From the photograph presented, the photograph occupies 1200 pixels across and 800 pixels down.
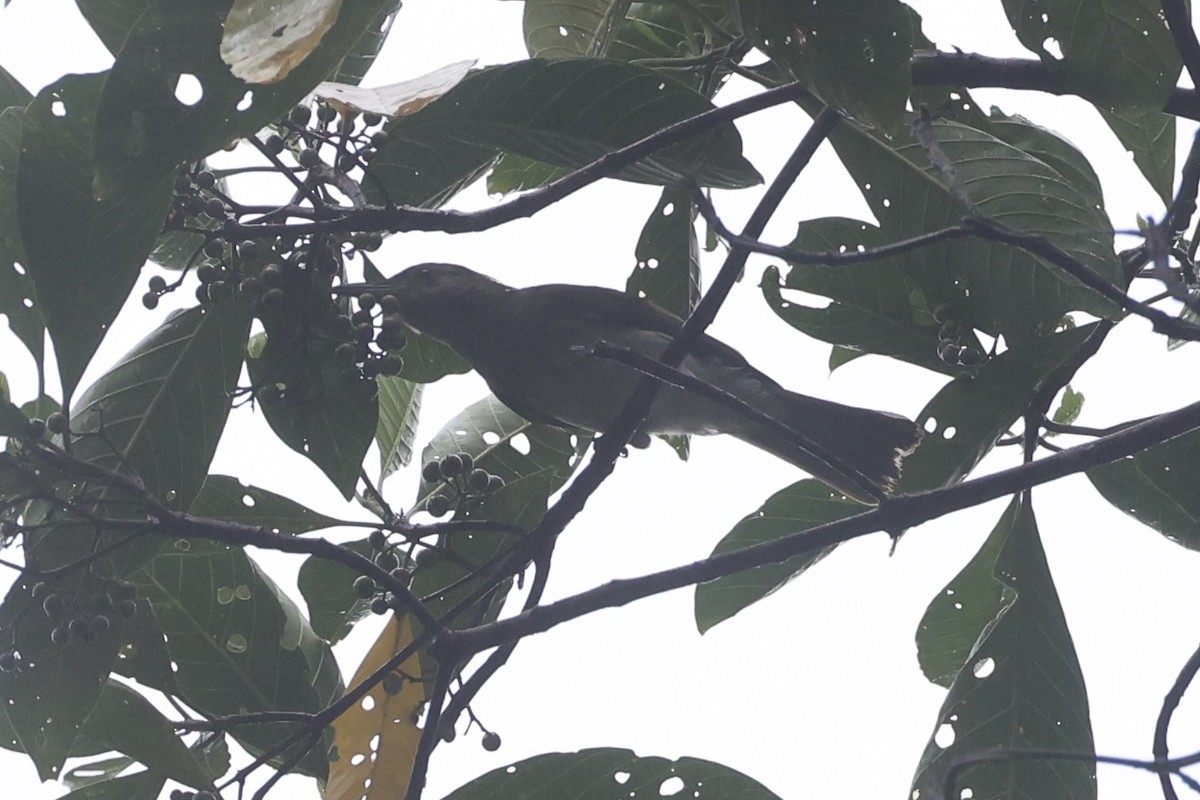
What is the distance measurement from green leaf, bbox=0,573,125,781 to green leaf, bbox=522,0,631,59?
1.82 meters

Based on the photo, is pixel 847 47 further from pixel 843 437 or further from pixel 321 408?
pixel 843 437

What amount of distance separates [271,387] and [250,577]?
0.48 meters

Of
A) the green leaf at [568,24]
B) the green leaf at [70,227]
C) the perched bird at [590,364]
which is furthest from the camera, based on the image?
the perched bird at [590,364]

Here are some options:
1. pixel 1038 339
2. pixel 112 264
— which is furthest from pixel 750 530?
pixel 112 264

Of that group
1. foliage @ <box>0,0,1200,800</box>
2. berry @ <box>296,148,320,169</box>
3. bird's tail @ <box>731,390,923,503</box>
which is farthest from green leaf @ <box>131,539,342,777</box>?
bird's tail @ <box>731,390,923,503</box>

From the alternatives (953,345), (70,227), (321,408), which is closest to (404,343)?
(321,408)

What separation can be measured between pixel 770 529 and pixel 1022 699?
30.3 inches

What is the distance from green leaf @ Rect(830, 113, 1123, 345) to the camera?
2688 mm

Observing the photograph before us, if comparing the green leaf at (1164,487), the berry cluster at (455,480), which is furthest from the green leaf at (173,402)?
the green leaf at (1164,487)

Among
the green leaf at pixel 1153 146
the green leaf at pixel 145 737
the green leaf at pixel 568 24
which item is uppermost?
the green leaf at pixel 568 24

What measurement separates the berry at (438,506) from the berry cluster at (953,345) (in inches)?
52.0

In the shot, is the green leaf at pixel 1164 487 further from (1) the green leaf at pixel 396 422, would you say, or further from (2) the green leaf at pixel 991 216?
(1) the green leaf at pixel 396 422

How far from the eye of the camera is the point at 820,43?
7.65ft

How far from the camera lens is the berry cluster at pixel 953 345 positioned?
291 cm
